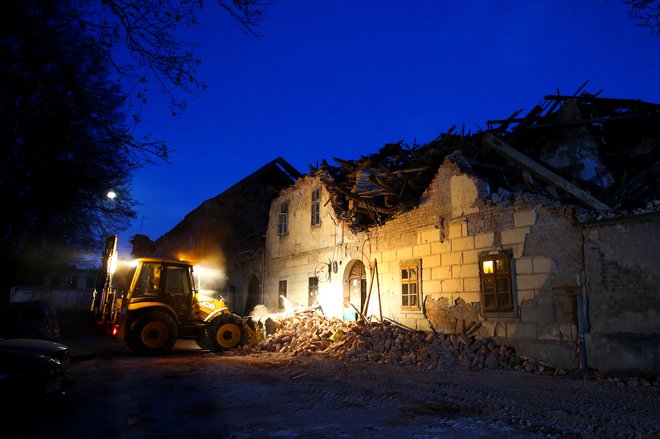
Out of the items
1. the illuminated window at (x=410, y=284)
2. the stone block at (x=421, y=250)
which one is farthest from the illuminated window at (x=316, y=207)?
the stone block at (x=421, y=250)

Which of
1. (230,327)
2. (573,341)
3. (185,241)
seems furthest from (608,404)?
(185,241)

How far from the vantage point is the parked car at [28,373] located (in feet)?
14.6

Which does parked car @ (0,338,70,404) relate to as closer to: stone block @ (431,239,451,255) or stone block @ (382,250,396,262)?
stone block @ (431,239,451,255)

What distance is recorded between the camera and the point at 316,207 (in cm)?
1611

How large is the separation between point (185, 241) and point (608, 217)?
24.9 m

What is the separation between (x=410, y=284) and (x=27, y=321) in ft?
30.0

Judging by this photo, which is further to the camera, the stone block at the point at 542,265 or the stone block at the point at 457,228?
the stone block at the point at 457,228

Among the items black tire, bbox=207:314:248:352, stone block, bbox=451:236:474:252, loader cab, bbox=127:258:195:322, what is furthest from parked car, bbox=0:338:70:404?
stone block, bbox=451:236:474:252

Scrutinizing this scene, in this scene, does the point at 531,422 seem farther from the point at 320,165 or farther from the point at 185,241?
the point at 185,241

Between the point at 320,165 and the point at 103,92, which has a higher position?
the point at 320,165

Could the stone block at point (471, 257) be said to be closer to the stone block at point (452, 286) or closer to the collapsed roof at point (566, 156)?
the stone block at point (452, 286)

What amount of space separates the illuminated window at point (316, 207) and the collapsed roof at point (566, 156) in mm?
3195

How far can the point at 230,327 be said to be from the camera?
11406mm

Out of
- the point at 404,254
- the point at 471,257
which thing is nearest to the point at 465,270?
the point at 471,257
